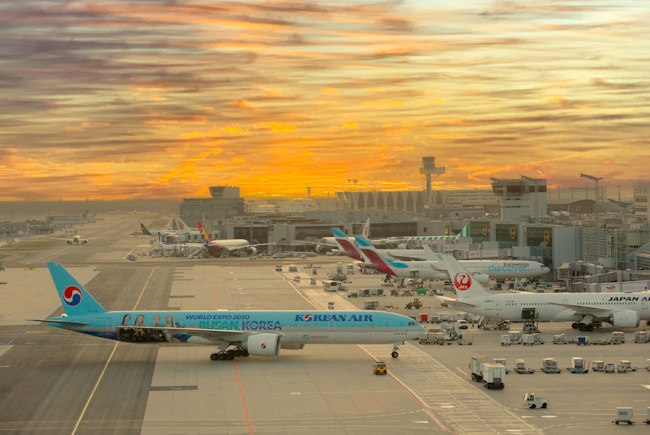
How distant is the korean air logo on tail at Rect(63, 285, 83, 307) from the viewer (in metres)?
69.1

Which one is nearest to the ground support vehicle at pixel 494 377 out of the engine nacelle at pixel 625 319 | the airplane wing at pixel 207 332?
the airplane wing at pixel 207 332

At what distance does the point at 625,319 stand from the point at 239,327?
40022 mm

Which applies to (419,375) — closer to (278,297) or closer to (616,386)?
(616,386)

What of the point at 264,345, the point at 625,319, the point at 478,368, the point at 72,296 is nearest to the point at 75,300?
the point at 72,296

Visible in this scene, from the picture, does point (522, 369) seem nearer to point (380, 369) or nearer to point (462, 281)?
point (380, 369)

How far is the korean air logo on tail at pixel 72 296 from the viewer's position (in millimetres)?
69062

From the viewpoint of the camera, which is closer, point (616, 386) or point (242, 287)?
point (616, 386)

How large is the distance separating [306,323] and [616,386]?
24.3 metres

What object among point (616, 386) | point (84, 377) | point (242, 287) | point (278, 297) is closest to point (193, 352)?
point (84, 377)

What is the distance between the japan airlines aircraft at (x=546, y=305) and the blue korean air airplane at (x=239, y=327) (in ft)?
57.2

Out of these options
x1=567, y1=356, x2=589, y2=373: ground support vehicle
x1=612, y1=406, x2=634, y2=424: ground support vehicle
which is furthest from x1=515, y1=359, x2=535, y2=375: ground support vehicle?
x1=612, y1=406, x2=634, y2=424: ground support vehicle

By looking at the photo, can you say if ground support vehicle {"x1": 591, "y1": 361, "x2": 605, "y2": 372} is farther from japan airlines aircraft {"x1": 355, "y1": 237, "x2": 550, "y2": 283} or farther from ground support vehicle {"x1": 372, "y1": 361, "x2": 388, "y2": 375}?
japan airlines aircraft {"x1": 355, "y1": 237, "x2": 550, "y2": 283}

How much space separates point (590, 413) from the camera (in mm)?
51500

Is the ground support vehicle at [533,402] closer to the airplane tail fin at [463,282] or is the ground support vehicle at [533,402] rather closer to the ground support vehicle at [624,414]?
the ground support vehicle at [624,414]
